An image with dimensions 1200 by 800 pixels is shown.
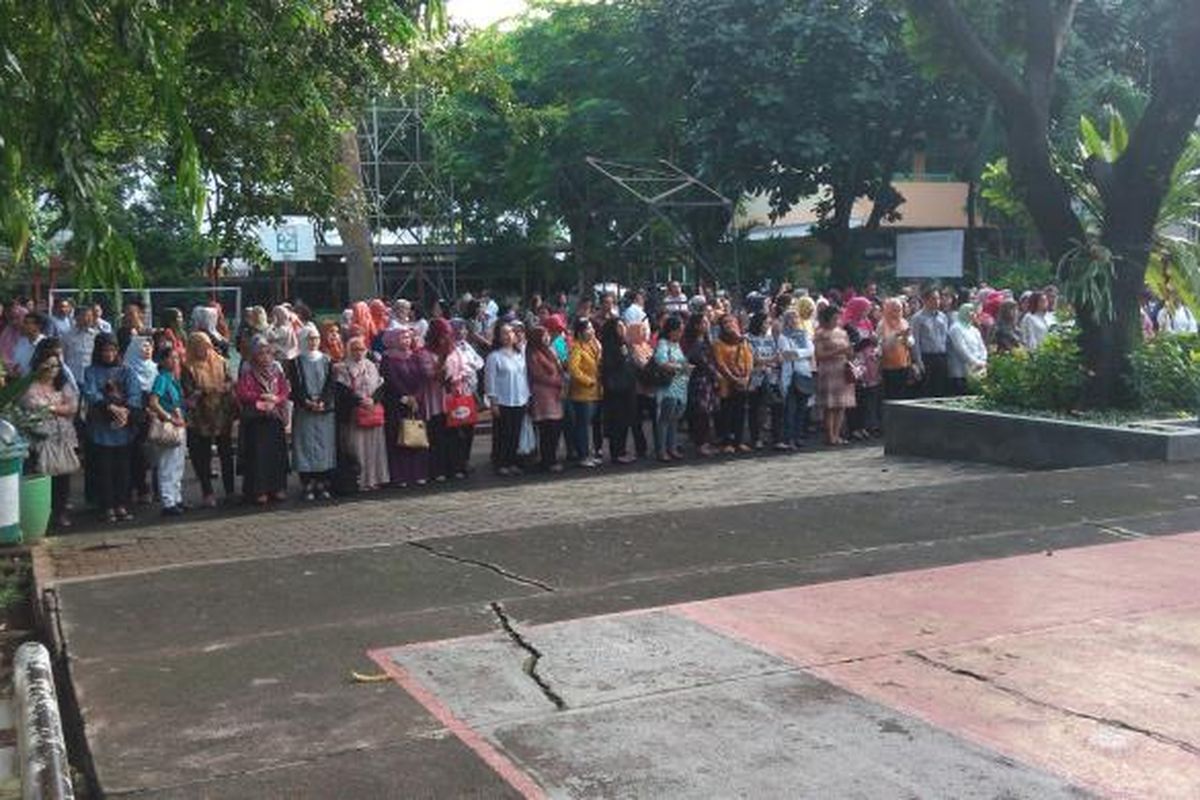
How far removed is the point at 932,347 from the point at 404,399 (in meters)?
7.09

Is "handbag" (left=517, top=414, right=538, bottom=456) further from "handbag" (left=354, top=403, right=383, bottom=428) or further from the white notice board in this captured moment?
the white notice board

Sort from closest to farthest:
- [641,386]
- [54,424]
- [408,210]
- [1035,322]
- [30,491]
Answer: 1. [30,491]
2. [54,424]
3. [641,386]
4. [1035,322]
5. [408,210]

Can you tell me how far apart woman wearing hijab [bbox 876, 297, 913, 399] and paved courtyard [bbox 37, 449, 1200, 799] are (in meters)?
5.76

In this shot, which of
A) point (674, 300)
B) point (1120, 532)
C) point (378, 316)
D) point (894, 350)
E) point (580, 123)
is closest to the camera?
point (1120, 532)

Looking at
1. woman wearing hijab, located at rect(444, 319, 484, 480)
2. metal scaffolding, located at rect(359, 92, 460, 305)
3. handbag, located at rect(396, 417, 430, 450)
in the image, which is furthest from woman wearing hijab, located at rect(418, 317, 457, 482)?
metal scaffolding, located at rect(359, 92, 460, 305)

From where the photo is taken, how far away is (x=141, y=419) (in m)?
11.1

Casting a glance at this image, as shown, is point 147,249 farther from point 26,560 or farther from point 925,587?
point 925,587

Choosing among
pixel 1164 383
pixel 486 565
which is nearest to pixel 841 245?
pixel 1164 383

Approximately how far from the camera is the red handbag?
12711mm

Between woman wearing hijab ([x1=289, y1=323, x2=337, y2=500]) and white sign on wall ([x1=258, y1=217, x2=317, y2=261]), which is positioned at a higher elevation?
white sign on wall ([x1=258, y1=217, x2=317, y2=261])

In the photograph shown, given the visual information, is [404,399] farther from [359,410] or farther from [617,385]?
[617,385]

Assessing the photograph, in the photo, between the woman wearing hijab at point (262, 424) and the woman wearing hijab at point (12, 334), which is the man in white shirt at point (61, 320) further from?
the woman wearing hijab at point (262, 424)

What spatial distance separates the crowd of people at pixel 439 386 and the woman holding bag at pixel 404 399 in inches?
0.8

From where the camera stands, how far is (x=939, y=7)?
12625 millimetres
